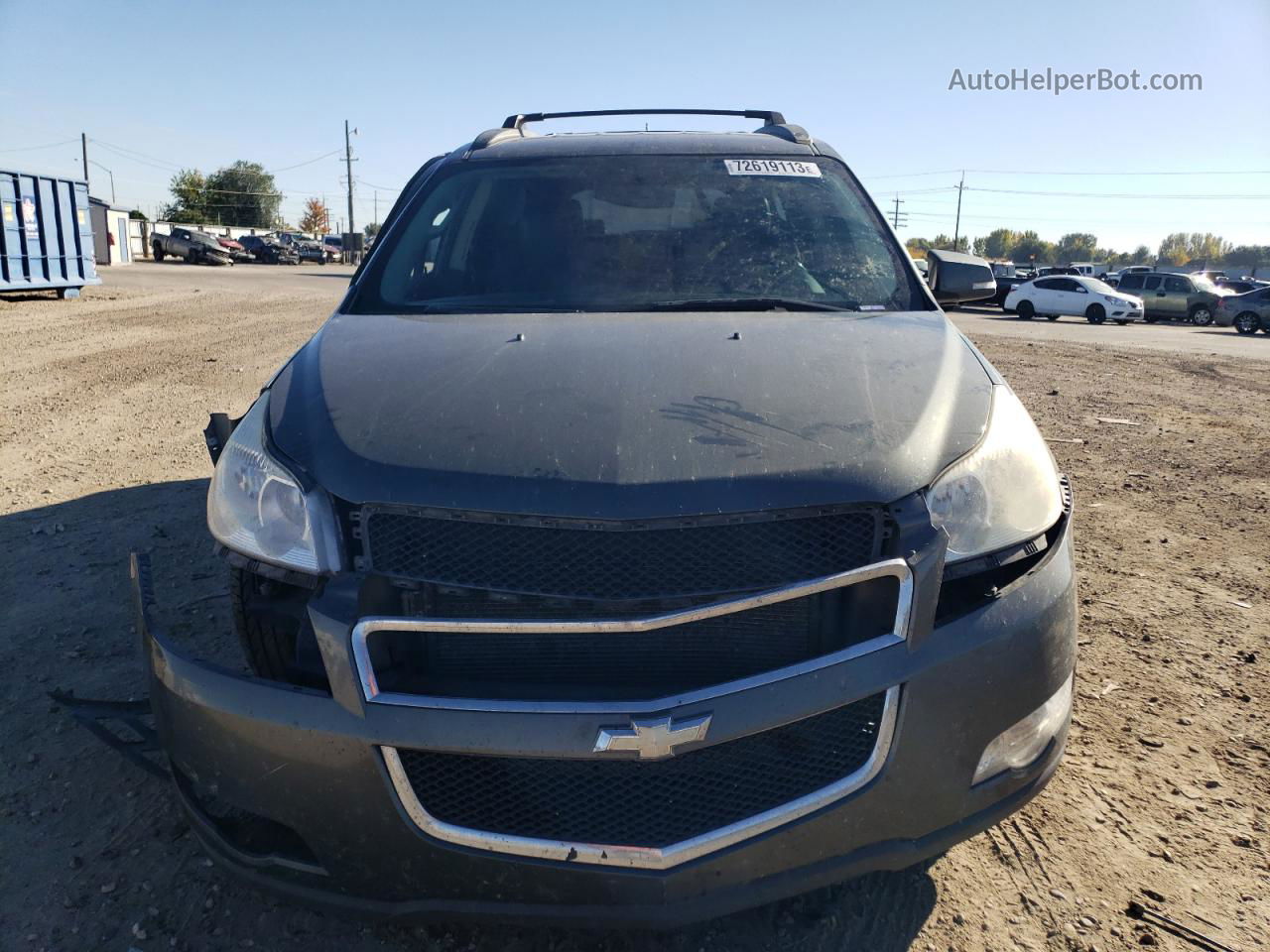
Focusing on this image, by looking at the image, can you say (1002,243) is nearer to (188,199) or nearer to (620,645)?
(188,199)

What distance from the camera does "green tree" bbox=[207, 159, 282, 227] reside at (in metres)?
91.3

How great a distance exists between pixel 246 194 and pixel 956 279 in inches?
4009

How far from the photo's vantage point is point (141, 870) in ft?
7.26

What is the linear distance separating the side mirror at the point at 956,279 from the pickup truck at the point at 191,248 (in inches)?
1928

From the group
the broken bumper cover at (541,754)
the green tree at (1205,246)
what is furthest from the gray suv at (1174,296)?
the green tree at (1205,246)

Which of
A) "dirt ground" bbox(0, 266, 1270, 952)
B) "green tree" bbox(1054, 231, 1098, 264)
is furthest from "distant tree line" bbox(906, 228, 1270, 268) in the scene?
"dirt ground" bbox(0, 266, 1270, 952)

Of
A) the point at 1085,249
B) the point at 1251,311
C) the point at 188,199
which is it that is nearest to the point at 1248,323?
the point at 1251,311

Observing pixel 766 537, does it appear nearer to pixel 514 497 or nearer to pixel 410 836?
pixel 514 497

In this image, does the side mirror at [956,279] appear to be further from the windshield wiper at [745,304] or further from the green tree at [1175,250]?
the green tree at [1175,250]

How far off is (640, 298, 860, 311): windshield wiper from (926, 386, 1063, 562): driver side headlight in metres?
0.80

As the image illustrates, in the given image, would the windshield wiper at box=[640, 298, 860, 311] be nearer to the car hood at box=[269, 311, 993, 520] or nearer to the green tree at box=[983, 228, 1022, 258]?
the car hood at box=[269, 311, 993, 520]

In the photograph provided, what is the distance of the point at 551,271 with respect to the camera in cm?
288

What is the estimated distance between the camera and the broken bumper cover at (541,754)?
163 centimetres

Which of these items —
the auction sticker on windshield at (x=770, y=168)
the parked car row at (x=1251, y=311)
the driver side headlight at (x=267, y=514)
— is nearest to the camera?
the driver side headlight at (x=267, y=514)
